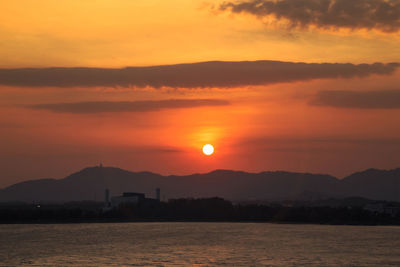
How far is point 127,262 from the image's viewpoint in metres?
85.5

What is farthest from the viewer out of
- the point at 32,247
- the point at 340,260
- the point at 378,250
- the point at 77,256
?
the point at 32,247

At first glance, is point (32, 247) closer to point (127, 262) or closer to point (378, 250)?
point (127, 262)

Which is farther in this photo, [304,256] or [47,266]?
[304,256]

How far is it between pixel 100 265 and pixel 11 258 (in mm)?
16207

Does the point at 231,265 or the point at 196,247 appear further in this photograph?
the point at 196,247

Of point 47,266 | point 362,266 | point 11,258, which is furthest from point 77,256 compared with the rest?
point 362,266

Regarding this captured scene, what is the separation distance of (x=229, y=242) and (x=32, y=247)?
34.7m

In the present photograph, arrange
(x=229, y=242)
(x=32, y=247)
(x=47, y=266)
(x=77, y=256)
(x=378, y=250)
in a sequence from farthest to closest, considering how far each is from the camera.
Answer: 1. (x=229, y=242)
2. (x=32, y=247)
3. (x=378, y=250)
4. (x=77, y=256)
5. (x=47, y=266)

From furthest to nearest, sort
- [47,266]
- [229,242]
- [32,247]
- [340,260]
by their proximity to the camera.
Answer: [229,242]
[32,247]
[340,260]
[47,266]

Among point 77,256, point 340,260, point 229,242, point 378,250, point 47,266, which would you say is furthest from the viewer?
point 229,242

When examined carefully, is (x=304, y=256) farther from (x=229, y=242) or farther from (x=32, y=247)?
(x=32, y=247)

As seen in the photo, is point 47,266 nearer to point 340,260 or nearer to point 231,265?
point 231,265

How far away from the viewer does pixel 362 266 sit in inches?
3238

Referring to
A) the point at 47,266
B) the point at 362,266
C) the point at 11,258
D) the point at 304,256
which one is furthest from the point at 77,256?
the point at 362,266
